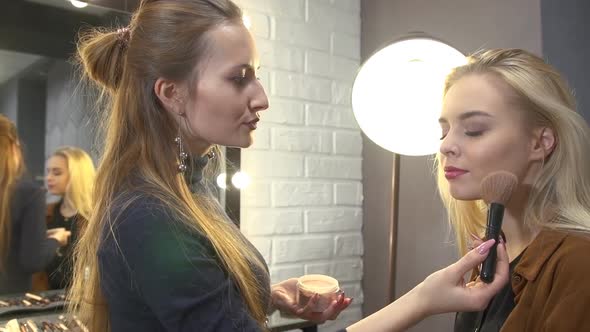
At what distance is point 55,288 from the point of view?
1.17 meters

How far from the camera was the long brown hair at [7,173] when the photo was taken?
109 cm

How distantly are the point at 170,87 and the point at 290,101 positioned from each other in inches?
31.1

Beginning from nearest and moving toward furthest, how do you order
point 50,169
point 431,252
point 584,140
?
1. point 584,140
2. point 50,169
3. point 431,252

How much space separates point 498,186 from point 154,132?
50 cm

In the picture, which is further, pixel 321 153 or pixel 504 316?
pixel 321 153

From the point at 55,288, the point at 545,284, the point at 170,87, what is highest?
the point at 170,87

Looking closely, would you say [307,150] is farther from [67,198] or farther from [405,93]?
[67,198]

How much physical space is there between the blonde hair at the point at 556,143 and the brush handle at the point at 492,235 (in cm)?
19

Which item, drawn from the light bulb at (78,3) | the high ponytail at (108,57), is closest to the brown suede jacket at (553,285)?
the high ponytail at (108,57)

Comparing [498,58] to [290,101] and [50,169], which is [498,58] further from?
[50,169]

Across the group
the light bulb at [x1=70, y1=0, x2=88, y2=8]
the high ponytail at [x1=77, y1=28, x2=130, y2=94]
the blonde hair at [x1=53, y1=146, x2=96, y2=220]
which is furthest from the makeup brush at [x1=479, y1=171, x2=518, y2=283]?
the light bulb at [x1=70, y1=0, x2=88, y2=8]

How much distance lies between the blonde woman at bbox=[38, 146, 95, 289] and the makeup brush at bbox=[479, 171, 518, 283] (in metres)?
0.85

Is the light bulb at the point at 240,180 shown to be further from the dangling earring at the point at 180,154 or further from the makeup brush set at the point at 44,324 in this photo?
the dangling earring at the point at 180,154

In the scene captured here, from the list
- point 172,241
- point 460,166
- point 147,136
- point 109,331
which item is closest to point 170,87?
point 147,136
